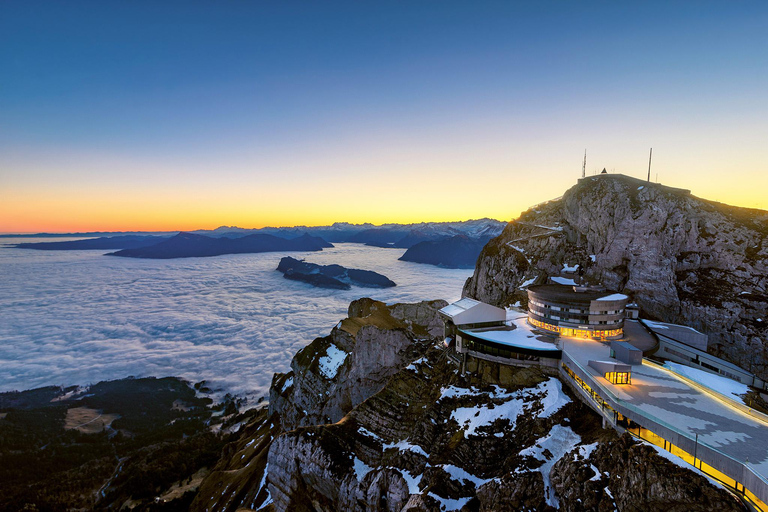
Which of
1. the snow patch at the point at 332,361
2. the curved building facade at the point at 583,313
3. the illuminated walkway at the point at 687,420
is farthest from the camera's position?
the snow patch at the point at 332,361

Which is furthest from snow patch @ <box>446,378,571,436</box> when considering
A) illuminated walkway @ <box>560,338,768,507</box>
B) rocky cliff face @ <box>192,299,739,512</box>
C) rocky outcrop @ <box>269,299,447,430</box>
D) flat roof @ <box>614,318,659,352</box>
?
rocky outcrop @ <box>269,299,447,430</box>

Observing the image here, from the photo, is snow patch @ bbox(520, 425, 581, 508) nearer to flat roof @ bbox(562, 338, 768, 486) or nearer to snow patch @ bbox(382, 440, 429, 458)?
flat roof @ bbox(562, 338, 768, 486)

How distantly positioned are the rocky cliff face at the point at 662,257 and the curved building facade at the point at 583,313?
24.4 meters

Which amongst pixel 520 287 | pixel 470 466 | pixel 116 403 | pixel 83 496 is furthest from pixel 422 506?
pixel 116 403

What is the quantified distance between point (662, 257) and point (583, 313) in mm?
36312

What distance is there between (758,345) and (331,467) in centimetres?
7490

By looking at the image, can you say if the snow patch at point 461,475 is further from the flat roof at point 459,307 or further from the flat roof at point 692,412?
the flat roof at point 459,307

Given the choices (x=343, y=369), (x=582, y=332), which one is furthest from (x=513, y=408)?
(x=343, y=369)

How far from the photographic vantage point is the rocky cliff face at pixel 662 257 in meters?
59.4

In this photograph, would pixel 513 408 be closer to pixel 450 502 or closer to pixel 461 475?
pixel 461 475

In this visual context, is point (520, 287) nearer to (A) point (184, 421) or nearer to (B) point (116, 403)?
(A) point (184, 421)

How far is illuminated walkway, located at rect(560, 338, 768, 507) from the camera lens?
21125 mm

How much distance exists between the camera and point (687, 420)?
27.3m

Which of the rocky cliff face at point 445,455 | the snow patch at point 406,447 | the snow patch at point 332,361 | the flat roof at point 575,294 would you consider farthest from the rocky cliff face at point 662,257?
the snow patch at point 406,447
